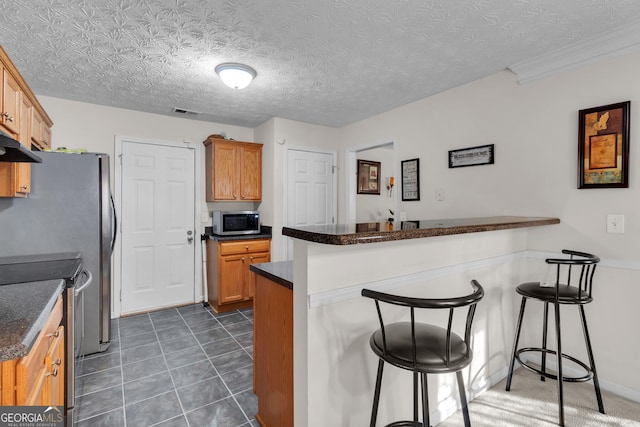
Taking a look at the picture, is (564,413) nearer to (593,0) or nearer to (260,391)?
(260,391)

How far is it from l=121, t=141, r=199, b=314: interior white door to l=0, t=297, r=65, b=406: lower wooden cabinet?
2172mm

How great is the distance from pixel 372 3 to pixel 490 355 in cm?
242

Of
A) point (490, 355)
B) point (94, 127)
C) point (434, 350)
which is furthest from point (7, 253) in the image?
point (490, 355)

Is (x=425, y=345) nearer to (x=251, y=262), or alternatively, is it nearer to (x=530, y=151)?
(x=530, y=151)

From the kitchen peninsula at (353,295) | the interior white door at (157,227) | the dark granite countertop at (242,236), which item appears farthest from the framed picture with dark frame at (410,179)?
the interior white door at (157,227)

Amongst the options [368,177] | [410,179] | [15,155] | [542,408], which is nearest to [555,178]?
[410,179]

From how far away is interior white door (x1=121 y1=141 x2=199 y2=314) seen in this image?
Answer: 3.56m

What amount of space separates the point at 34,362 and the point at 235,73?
7.09 ft

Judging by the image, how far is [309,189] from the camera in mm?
4250

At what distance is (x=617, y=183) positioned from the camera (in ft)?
6.54

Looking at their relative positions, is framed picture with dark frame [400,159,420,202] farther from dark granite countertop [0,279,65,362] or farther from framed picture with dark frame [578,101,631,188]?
dark granite countertop [0,279,65,362]

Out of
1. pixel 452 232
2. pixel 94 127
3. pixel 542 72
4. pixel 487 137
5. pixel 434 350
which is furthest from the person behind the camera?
pixel 94 127

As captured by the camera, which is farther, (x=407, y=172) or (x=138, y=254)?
(x=138, y=254)

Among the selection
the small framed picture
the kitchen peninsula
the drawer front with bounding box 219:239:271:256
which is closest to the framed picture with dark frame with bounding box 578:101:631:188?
the small framed picture
